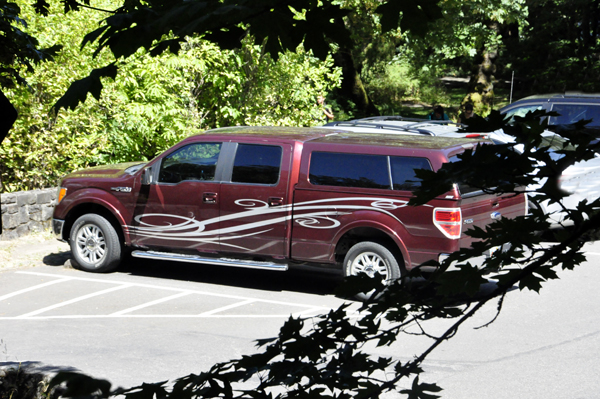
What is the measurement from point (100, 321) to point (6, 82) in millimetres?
3061

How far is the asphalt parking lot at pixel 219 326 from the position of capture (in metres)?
6.19

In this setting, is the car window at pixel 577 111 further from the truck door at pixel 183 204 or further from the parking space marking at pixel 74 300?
the parking space marking at pixel 74 300

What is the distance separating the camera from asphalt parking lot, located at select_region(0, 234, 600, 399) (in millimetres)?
6191

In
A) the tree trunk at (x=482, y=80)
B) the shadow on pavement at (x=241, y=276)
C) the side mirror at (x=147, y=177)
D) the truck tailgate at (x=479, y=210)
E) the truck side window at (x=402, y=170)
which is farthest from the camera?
the tree trunk at (x=482, y=80)

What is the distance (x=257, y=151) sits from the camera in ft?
29.0

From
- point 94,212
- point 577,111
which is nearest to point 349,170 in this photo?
point 94,212

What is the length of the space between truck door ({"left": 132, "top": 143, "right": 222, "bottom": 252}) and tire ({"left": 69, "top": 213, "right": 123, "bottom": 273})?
42cm

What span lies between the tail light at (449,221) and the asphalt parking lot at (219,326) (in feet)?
3.34

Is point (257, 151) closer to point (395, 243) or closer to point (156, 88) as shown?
point (395, 243)

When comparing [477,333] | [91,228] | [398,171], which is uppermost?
[398,171]

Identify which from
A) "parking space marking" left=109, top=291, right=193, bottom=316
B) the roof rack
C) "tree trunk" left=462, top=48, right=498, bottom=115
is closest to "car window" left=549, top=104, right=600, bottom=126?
the roof rack

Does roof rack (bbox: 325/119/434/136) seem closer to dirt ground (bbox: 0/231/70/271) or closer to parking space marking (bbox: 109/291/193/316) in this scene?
parking space marking (bbox: 109/291/193/316)

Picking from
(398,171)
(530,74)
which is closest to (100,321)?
(398,171)

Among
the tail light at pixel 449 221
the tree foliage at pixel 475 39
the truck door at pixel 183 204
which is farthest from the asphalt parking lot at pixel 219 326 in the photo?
the tree foliage at pixel 475 39
